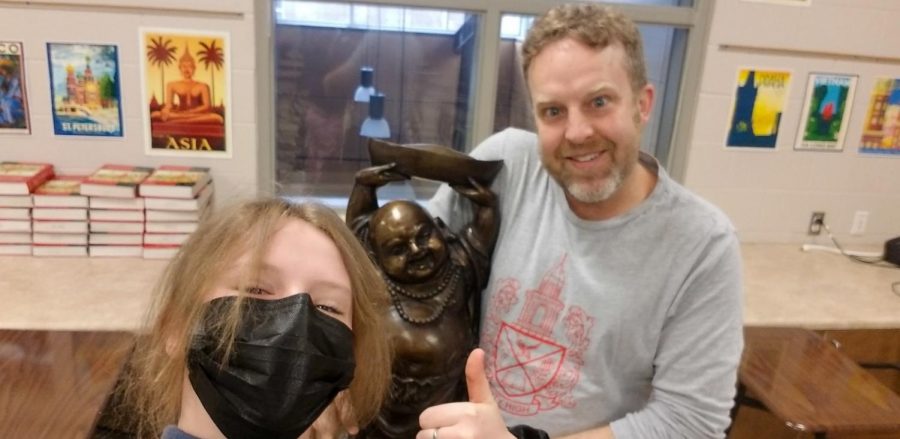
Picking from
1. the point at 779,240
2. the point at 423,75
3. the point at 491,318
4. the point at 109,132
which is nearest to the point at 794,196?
the point at 779,240

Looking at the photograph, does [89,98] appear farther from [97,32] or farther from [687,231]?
[687,231]

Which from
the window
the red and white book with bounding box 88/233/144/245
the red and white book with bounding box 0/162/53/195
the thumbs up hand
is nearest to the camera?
the thumbs up hand

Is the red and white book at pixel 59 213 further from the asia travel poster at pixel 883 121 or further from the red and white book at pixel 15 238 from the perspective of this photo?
the asia travel poster at pixel 883 121

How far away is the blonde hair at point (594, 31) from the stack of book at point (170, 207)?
1254 mm

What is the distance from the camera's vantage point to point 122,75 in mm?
2242

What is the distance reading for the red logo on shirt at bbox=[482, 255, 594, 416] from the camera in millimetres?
1497

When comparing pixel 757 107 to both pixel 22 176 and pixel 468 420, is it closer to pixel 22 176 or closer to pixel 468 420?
pixel 468 420

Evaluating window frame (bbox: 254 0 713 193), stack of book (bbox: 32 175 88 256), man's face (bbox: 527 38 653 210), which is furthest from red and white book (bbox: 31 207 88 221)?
man's face (bbox: 527 38 653 210)

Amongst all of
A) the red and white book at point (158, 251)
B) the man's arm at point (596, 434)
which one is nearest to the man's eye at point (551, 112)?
the man's arm at point (596, 434)

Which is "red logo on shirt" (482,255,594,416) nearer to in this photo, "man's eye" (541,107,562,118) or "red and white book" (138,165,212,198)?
"man's eye" (541,107,562,118)

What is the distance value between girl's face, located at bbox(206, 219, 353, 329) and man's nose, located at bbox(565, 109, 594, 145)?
0.61 m

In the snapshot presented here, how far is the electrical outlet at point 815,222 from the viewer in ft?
9.11

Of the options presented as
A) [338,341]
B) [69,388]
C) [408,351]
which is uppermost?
[338,341]

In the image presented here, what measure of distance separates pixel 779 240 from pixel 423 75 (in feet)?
5.24
